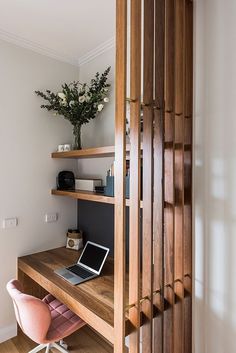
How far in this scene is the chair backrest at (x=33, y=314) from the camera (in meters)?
1.49

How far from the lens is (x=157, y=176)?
1268 mm

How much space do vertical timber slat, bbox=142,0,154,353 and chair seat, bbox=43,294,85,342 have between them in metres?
0.67

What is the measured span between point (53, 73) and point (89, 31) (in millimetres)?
607

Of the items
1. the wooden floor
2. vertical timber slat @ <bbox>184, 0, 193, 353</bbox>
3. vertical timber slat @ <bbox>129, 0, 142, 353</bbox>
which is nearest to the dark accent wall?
the wooden floor

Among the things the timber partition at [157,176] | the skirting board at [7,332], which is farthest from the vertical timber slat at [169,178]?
the skirting board at [7,332]

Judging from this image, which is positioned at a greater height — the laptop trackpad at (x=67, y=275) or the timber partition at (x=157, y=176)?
the timber partition at (x=157, y=176)

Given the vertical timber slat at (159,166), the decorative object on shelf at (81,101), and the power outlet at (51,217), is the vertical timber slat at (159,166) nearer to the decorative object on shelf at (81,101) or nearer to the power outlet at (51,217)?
the decorative object on shelf at (81,101)

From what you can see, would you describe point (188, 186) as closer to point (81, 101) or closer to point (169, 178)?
point (169, 178)

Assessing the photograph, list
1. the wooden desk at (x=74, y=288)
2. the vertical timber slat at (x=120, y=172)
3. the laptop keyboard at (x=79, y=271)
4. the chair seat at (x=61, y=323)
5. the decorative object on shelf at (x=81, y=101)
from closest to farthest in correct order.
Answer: the vertical timber slat at (x=120, y=172)
the wooden desk at (x=74, y=288)
the chair seat at (x=61, y=323)
the laptop keyboard at (x=79, y=271)
the decorative object on shelf at (x=81, y=101)

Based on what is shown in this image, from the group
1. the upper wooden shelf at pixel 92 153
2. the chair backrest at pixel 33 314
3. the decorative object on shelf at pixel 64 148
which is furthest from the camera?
the decorative object on shelf at pixel 64 148

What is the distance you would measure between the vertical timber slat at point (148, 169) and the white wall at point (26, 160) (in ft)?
4.71

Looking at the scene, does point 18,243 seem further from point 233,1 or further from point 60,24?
point 233,1

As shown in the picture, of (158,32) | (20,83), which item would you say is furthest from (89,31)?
(158,32)

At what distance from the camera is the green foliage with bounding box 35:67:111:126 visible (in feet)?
7.12
